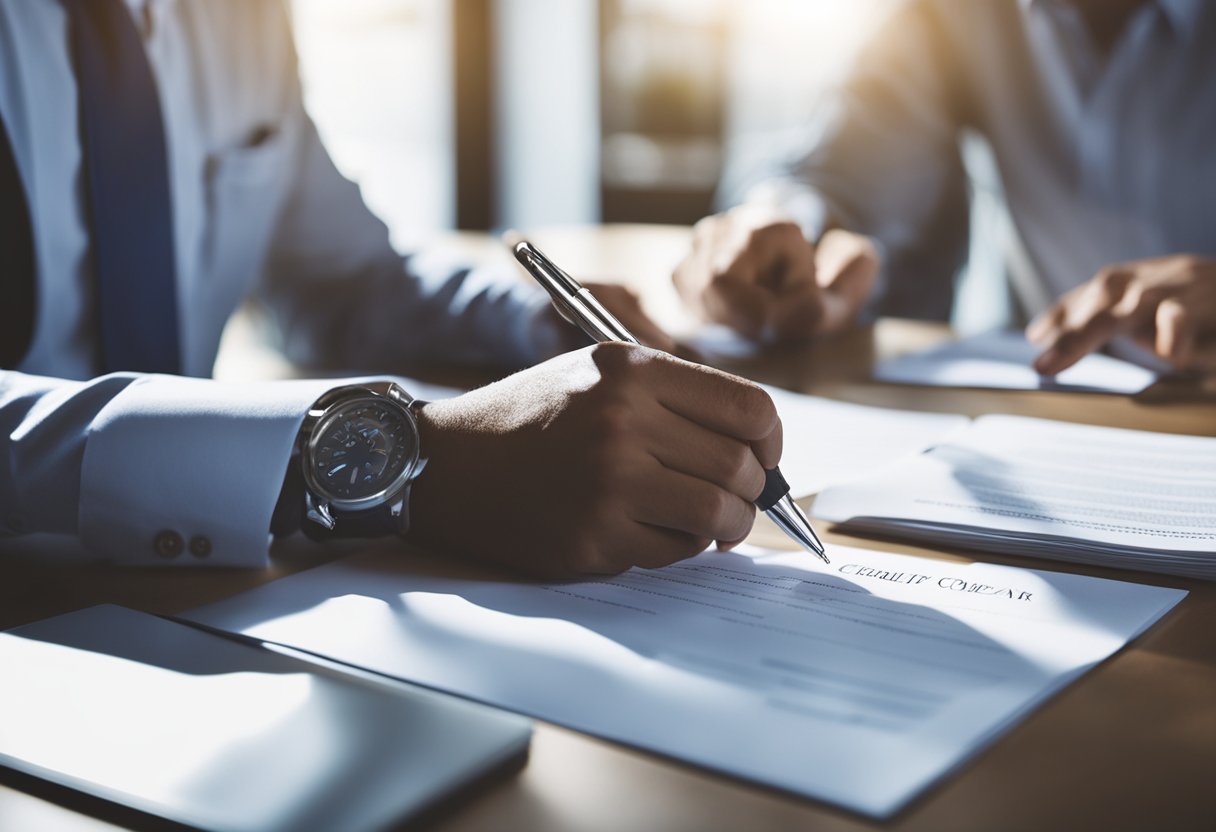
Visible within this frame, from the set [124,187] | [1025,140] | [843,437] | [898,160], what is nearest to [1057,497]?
[843,437]

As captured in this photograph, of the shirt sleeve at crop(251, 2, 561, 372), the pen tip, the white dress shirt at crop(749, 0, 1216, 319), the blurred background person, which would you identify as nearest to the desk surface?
the pen tip

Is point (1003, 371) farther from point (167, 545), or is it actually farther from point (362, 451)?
point (167, 545)

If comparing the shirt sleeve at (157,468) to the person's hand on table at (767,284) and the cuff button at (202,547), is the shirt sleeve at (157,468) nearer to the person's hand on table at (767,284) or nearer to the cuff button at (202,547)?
the cuff button at (202,547)

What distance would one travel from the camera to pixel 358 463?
27.4 inches

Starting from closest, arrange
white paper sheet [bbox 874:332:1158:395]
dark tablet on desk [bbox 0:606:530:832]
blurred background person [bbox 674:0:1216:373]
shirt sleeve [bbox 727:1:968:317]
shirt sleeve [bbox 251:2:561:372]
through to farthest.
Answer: dark tablet on desk [bbox 0:606:530:832], white paper sheet [bbox 874:332:1158:395], shirt sleeve [bbox 251:2:561:372], blurred background person [bbox 674:0:1216:373], shirt sleeve [bbox 727:1:968:317]

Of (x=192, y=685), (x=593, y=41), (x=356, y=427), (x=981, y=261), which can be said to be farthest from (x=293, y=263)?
(x=593, y=41)

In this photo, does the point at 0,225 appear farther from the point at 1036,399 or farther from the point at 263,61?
the point at 1036,399

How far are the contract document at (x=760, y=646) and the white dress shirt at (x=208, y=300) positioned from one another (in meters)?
0.12

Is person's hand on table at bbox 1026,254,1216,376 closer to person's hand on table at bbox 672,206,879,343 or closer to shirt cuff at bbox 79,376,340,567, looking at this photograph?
person's hand on table at bbox 672,206,879,343

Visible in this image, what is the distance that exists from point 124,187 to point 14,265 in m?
0.13

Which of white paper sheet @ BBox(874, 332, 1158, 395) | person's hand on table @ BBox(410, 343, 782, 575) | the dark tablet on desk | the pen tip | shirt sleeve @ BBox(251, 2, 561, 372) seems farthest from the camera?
shirt sleeve @ BBox(251, 2, 561, 372)

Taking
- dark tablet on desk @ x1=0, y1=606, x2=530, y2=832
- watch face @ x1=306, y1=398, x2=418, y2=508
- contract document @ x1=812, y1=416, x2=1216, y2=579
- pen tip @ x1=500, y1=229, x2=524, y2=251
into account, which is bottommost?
contract document @ x1=812, y1=416, x2=1216, y2=579

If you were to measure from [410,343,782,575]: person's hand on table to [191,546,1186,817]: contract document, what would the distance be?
0.08 ft

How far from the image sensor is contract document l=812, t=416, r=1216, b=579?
0.66m
